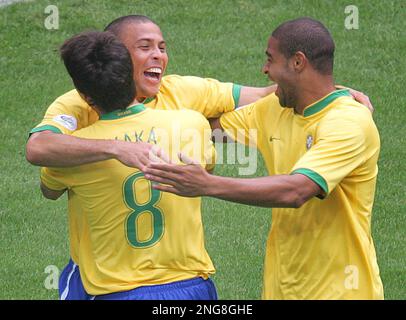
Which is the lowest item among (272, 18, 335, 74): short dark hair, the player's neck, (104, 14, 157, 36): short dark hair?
the player's neck

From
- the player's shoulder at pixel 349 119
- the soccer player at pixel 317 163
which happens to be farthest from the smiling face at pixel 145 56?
the player's shoulder at pixel 349 119

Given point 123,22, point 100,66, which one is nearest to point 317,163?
point 100,66

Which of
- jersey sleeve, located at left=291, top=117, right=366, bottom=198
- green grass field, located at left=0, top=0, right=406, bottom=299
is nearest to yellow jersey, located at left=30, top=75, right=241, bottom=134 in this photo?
jersey sleeve, located at left=291, top=117, right=366, bottom=198

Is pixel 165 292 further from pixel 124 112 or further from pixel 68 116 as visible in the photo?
pixel 68 116

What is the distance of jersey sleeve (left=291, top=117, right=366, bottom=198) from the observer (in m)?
4.88

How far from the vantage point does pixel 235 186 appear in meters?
4.74

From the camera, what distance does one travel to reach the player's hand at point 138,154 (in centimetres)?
474

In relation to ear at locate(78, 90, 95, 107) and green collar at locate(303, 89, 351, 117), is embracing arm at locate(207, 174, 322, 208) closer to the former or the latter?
green collar at locate(303, 89, 351, 117)

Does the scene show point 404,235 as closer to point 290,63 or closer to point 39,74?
point 290,63

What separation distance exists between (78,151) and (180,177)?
575 mm

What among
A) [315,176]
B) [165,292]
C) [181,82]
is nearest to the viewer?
[315,176]

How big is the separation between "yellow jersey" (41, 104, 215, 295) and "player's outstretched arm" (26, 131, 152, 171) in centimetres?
7

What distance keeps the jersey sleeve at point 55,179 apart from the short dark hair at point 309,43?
119cm

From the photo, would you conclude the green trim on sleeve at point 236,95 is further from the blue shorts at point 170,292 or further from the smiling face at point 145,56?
the blue shorts at point 170,292
